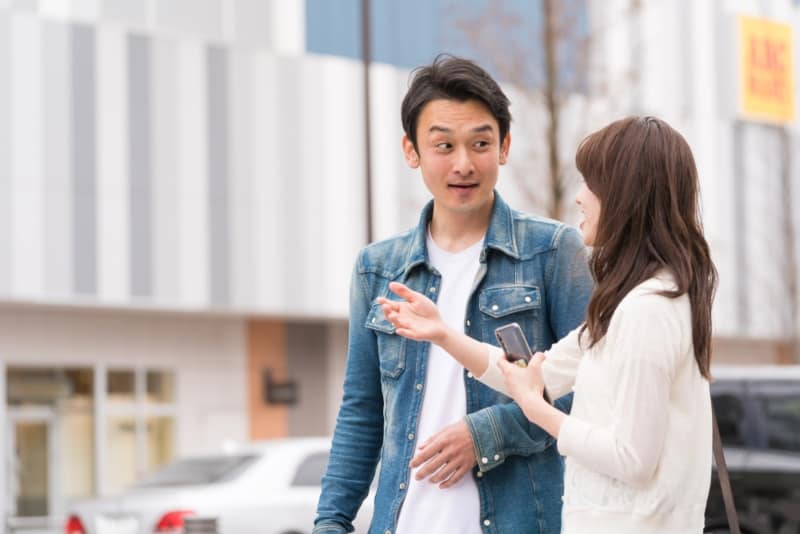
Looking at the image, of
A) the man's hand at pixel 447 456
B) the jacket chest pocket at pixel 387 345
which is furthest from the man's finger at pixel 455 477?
the jacket chest pocket at pixel 387 345

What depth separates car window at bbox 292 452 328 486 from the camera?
1152cm

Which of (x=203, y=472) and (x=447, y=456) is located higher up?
(x=447, y=456)

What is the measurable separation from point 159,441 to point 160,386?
0.85 metres

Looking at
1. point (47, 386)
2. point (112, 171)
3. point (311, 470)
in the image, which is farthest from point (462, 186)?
point (47, 386)

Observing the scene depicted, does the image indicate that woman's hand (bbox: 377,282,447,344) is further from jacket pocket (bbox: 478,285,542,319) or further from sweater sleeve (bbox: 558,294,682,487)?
sweater sleeve (bbox: 558,294,682,487)

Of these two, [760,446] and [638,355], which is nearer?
[638,355]

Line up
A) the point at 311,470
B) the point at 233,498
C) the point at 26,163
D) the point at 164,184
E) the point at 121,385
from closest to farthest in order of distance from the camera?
1. the point at 233,498
2. the point at 311,470
3. the point at 26,163
4. the point at 164,184
5. the point at 121,385

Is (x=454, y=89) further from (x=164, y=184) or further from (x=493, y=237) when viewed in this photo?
(x=164, y=184)

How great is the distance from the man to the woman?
0.46 m

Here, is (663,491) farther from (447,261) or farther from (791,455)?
(791,455)

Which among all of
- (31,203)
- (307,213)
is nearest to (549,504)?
(31,203)

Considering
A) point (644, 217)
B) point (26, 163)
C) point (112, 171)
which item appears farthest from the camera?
point (112, 171)

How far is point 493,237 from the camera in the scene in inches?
139

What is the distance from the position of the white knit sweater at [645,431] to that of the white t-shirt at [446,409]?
616 mm
